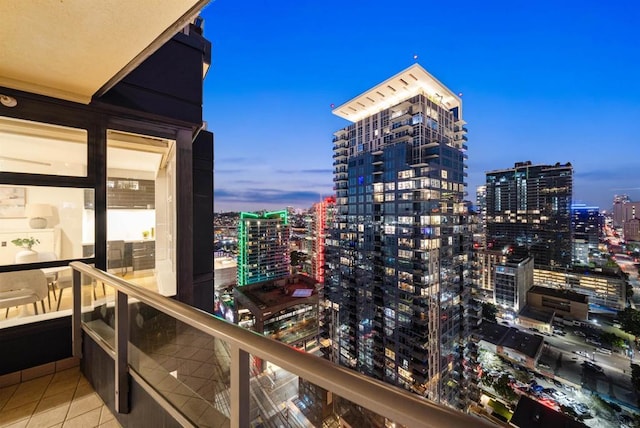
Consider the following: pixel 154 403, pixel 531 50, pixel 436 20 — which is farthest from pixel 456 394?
pixel 531 50

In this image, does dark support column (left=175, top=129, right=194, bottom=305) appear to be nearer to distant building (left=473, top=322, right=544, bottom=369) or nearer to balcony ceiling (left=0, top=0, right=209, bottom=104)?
balcony ceiling (left=0, top=0, right=209, bottom=104)

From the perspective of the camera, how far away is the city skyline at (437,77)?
148 feet

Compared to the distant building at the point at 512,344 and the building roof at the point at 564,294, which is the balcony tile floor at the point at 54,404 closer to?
the distant building at the point at 512,344

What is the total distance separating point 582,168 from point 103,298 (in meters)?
100

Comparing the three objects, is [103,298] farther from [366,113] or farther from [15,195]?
[366,113]

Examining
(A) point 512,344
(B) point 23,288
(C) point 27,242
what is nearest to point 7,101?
(C) point 27,242

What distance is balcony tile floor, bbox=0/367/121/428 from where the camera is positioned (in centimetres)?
201

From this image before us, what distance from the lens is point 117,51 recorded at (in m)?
1.88

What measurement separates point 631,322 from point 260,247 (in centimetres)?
5073

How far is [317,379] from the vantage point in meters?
0.79

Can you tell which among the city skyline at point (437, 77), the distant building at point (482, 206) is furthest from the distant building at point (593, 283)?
the city skyline at point (437, 77)

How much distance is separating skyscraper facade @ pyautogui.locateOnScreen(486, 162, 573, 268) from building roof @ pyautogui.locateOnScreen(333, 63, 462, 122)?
117 feet

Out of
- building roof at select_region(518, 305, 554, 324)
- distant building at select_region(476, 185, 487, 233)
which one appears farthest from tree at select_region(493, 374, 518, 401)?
distant building at select_region(476, 185, 487, 233)

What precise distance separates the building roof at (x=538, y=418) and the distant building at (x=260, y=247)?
3900 cm
